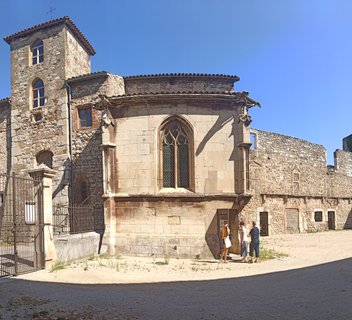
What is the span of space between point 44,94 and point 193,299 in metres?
13.4

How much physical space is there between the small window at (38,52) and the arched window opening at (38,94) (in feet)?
3.74

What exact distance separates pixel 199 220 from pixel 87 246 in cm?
397

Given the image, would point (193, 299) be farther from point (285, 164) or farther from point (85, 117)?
point (285, 164)

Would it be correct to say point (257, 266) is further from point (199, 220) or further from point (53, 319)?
point (53, 319)

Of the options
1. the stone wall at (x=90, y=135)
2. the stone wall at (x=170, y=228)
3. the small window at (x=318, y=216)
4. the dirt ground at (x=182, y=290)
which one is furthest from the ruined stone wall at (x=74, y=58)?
the small window at (x=318, y=216)

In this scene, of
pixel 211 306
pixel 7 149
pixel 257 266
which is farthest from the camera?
pixel 7 149

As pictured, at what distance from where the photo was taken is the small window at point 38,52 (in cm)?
1541

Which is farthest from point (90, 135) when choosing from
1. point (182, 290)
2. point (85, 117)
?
point (182, 290)

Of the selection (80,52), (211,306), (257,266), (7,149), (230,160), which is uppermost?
(80,52)

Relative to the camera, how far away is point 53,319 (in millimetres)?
4207

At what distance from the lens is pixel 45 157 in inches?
595

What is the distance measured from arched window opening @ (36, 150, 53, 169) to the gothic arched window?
7.09 meters

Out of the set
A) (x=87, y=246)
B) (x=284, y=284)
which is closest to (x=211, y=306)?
(x=284, y=284)

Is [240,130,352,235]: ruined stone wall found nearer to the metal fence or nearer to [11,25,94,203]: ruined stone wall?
the metal fence
